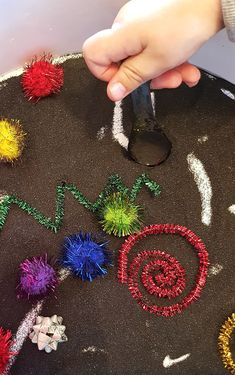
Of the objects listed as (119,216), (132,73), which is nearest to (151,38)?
(132,73)

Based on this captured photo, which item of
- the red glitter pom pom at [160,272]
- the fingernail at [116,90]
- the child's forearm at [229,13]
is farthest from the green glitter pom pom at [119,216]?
the child's forearm at [229,13]

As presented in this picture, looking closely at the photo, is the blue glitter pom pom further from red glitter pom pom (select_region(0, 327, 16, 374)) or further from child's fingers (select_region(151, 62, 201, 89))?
child's fingers (select_region(151, 62, 201, 89))

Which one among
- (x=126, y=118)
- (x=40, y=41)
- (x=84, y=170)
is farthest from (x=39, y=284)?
(x=40, y=41)

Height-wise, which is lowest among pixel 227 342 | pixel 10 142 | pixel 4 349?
pixel 227 342

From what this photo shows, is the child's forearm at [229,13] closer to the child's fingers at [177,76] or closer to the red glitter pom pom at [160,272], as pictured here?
the child's fingers at [177,76]

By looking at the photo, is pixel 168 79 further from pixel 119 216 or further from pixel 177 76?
pixel 119 216

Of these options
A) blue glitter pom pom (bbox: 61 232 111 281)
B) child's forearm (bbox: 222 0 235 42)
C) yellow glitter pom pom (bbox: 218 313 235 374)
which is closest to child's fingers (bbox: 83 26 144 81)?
child's forearm (bbox: 222 0 235 42)
